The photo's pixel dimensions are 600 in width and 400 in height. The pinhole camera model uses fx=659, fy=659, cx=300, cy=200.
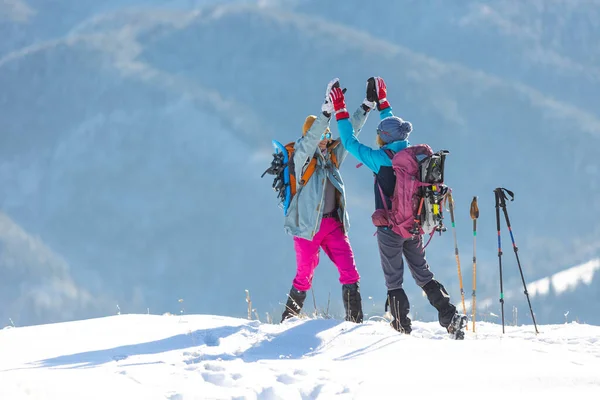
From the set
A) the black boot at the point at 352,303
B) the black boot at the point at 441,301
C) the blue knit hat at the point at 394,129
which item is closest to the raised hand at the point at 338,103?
the blue knit hat at the point at 394,129

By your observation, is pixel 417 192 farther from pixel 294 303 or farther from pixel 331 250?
pixel 294 303

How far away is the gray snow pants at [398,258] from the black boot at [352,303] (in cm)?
44

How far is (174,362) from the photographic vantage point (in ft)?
15.5

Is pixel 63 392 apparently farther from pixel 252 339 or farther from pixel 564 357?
pixel 564 357

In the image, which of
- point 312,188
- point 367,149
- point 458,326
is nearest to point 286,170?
point 312,188

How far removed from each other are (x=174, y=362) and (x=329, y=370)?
1134 millimetres

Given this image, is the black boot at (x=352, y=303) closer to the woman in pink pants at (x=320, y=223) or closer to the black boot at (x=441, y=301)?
the woman in pink pants at (x=320, y=223)

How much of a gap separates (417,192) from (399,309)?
1.19m

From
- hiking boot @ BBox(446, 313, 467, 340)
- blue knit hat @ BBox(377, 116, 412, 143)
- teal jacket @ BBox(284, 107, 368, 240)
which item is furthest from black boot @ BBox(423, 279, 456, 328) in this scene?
blue knit hat @ BBox(377, 116, 412, 143)

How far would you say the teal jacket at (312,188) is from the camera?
22.0 ft

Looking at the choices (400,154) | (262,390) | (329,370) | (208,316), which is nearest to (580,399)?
(329,370)

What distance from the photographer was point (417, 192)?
6344 mm

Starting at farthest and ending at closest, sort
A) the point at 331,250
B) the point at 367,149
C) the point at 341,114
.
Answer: the point at 331,250, the point at 341,114, the point at 367,149

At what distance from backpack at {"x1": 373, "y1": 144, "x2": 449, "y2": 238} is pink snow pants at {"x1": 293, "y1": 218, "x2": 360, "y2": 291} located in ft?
2.15
